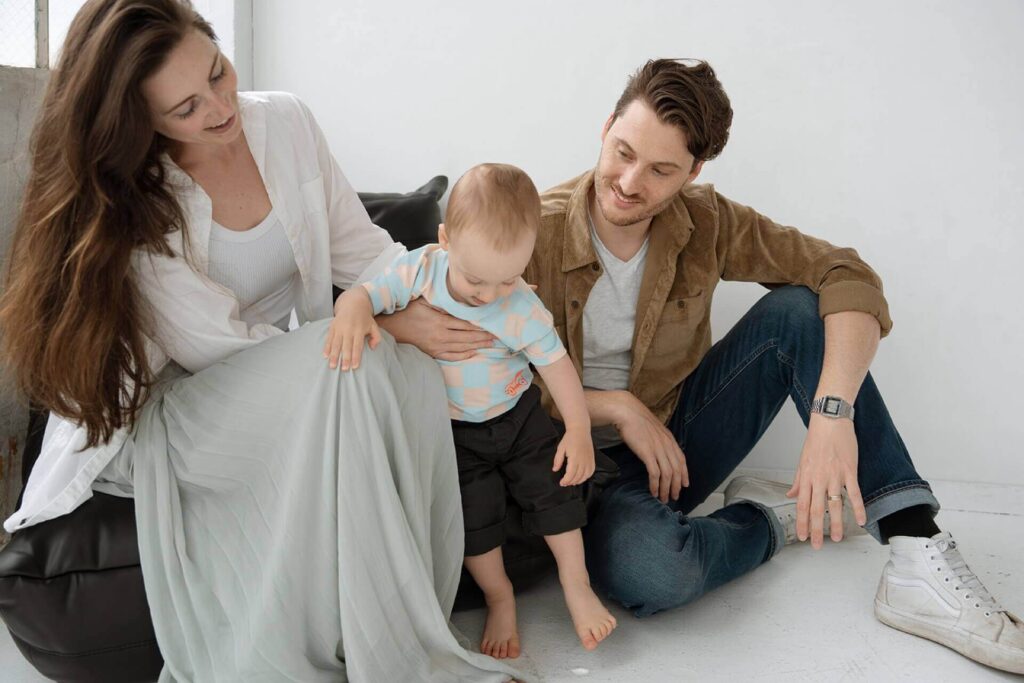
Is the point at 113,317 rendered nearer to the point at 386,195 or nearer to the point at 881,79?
the point at 386,195

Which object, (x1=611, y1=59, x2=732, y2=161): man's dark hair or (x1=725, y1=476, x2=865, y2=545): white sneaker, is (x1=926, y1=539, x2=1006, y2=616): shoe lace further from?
(x1=611, y1=59, x2=732, y2=161): man's dark hair

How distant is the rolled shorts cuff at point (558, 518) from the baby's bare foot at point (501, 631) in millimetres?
151

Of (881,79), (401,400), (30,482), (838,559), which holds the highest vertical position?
(881,79)

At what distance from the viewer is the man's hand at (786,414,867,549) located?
1.68 metres

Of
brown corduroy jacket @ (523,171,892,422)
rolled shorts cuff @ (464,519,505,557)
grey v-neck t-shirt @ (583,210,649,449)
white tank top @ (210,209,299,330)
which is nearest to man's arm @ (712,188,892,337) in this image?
brown corduroy jacket @ (523,171,892,422)

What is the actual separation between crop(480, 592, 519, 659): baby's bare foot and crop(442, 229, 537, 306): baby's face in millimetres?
572

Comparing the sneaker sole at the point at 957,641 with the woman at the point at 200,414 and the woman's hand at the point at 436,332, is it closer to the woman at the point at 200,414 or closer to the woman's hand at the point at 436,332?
the woman at the point at 200,414

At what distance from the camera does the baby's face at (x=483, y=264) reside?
57.4 inches

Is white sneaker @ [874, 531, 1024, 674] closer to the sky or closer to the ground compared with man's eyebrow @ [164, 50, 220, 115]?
closer to the ground

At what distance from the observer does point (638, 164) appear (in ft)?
5.83

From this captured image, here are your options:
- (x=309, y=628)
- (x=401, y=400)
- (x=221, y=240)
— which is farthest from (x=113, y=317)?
(x=309, y=628)

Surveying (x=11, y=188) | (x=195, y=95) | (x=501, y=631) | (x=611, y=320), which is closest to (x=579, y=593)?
(x=501, y=631)

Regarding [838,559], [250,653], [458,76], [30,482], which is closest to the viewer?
[250,653]

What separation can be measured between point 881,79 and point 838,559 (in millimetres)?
1189
